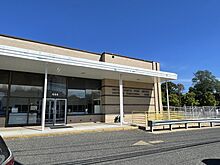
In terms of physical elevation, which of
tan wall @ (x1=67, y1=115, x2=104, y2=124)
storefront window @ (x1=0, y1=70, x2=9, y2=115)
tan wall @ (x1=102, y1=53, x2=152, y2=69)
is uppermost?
tan wall @ (x1=102, y1=53, x2=152, y2=69)

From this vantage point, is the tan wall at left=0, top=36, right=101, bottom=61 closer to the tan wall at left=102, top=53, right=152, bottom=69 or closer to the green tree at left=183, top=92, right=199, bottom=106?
the tan wall at left=102, top=53, right=152, bottom=69

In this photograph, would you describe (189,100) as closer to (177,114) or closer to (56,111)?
(177,114)

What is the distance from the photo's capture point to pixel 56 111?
14.6 m

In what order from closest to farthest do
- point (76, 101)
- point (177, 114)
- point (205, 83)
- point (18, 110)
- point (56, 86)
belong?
point (18, 110) < point (56, 86) < point (76, 101) < point (177, 114) < point (205, 83)

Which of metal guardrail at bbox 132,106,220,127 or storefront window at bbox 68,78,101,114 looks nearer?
storefront window at bbox 68,78,101,114

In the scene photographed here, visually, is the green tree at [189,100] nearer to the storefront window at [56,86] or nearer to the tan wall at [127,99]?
the tan wall at [127,99]

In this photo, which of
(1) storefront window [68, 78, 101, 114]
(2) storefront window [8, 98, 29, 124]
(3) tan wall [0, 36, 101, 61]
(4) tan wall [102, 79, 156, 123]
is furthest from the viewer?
(4) tan wall [102, 79, 156, 123]

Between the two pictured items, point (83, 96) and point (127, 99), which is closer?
point (83, 96)

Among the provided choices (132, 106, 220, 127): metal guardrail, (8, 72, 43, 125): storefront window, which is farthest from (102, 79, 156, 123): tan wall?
(8, 72, 43, 125): storefront window

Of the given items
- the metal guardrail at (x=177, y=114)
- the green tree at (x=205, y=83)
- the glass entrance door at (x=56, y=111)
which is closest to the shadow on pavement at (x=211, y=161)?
the metal guardrail at (x=177, y=114)

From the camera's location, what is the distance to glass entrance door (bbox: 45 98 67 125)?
46.9 ft

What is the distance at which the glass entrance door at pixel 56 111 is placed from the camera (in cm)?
1429

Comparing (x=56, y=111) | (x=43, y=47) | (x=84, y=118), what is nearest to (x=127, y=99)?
(x=84, y=118)

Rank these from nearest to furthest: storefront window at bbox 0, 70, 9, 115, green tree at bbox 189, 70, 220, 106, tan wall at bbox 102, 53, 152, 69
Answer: storefront window at bbox 0, 70, 9, 115 → tan wall at bbox 102, 53, 152, 69 → green tree at bbox 189, 70, 220, 106
